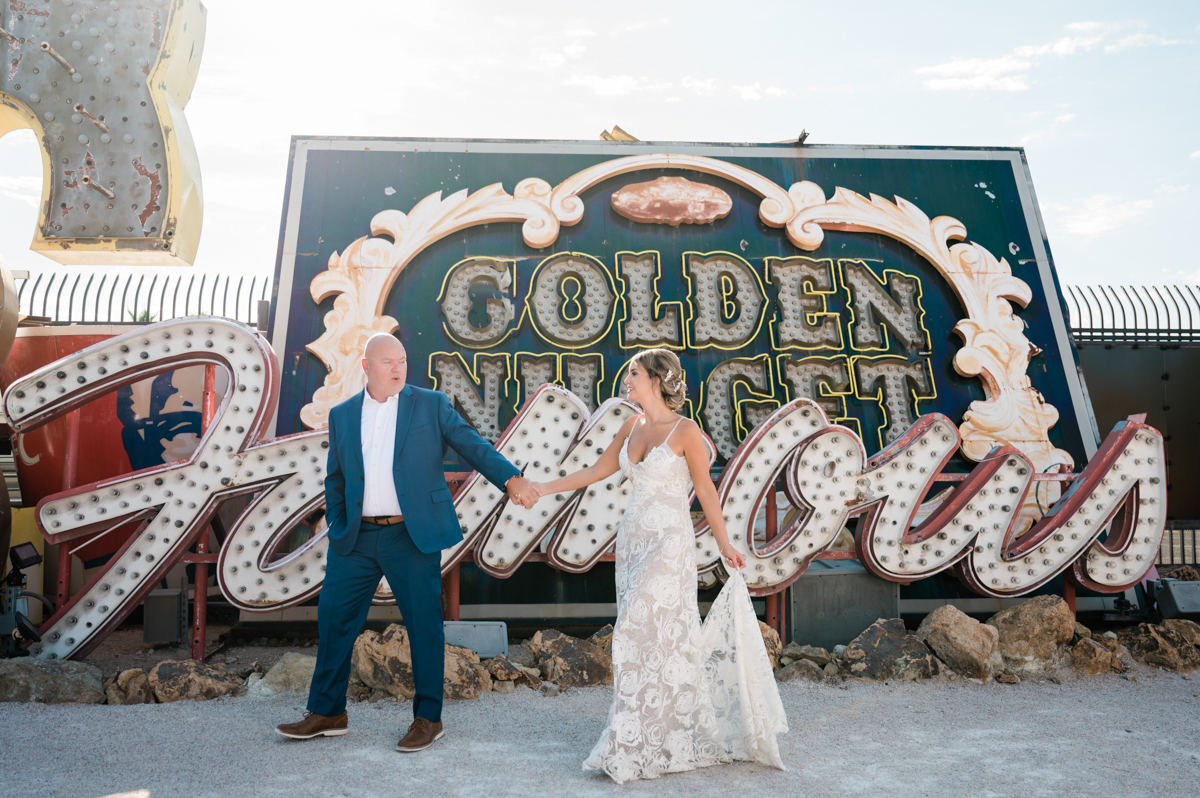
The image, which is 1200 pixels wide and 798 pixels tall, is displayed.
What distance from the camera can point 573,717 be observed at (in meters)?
5.08

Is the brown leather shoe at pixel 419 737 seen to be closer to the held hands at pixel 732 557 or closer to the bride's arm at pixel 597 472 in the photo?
the bride's arm at pixel 597 472

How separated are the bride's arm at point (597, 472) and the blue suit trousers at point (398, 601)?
2.42ft

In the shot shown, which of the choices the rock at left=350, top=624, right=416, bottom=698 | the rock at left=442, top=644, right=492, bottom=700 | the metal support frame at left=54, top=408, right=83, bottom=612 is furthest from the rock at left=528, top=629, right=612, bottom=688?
the metal support frame at left=54, top=408, right=83, bottom=612

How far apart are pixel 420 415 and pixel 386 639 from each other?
76.0 inches

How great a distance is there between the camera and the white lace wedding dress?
12.9 ft

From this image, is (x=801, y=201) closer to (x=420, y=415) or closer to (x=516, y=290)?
(x=516, y=290)

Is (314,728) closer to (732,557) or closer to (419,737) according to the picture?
(419,737)

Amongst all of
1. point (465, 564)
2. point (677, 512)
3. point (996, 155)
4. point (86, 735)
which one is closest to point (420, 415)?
point (677, 512)

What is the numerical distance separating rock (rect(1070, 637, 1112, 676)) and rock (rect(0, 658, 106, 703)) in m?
7.08

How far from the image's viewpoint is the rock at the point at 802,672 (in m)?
5.93

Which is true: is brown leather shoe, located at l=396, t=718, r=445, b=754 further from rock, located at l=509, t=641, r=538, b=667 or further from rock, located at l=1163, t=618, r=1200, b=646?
rock, located at l=1163, t=618, r=1200, b=646

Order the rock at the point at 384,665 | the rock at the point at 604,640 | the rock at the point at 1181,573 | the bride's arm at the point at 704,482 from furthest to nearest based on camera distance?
the rock at the point at 1181,573 → the rock at the point at 604,640 → the rock at the point at 384,665 → the bride's arm at the point at 704,482

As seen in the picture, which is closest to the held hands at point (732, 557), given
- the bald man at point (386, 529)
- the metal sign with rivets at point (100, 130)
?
the bald man at point (386, 529)

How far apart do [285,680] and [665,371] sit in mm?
3519
